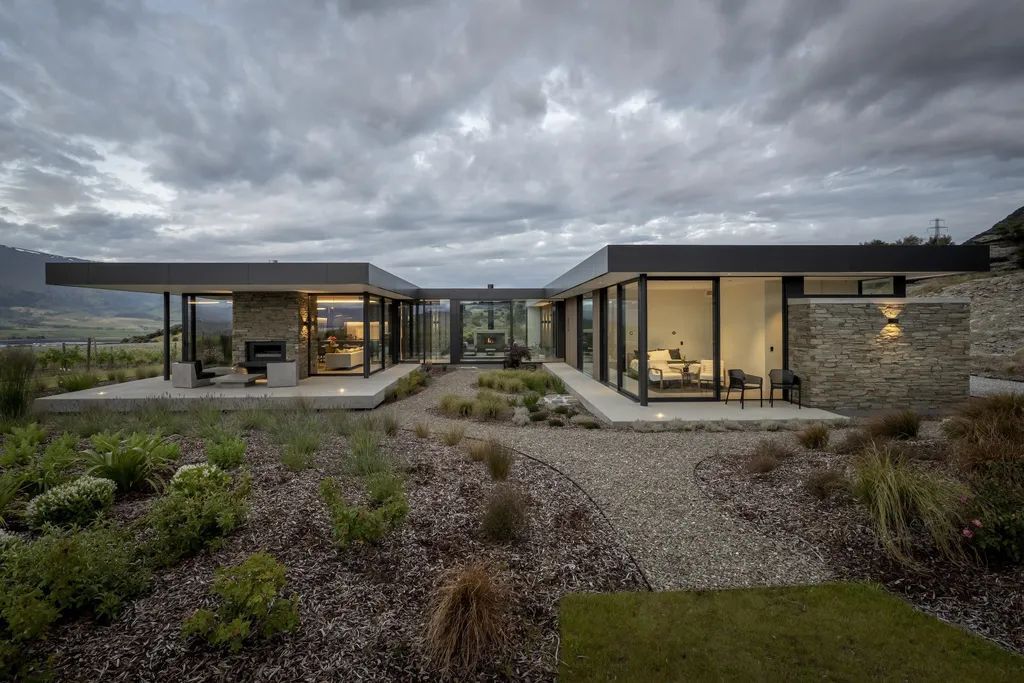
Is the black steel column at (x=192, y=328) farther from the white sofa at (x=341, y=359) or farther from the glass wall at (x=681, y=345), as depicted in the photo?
the glass wall at (x=681, y=345)

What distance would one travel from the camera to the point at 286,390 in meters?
11.4

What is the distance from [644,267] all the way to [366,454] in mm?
6107

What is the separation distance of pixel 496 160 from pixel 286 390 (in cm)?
913

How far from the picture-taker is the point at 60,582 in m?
2.53

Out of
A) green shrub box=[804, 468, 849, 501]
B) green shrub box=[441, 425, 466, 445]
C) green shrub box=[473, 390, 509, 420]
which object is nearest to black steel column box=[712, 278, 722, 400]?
green shrub box=[473, 390, 509, 420]

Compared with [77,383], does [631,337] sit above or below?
above

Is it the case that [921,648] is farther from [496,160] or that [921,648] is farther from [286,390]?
[496,160]

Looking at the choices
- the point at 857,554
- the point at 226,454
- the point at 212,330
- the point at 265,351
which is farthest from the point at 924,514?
the point at 212,330

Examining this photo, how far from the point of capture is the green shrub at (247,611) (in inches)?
93.5

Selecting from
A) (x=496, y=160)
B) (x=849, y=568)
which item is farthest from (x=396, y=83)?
(x=849, y=568)

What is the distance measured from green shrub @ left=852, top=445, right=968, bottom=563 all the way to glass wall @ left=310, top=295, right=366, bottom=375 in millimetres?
12958

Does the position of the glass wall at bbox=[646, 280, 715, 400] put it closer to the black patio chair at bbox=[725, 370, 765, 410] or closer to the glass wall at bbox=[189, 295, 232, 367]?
the black patio chair at bbox=[725, 370, 765, 410]

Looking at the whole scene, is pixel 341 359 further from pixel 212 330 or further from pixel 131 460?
pixel 131 460

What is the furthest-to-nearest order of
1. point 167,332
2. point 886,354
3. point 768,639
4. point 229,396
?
point 167,332 < point 229,396 < point 886,354 < point 768,639
